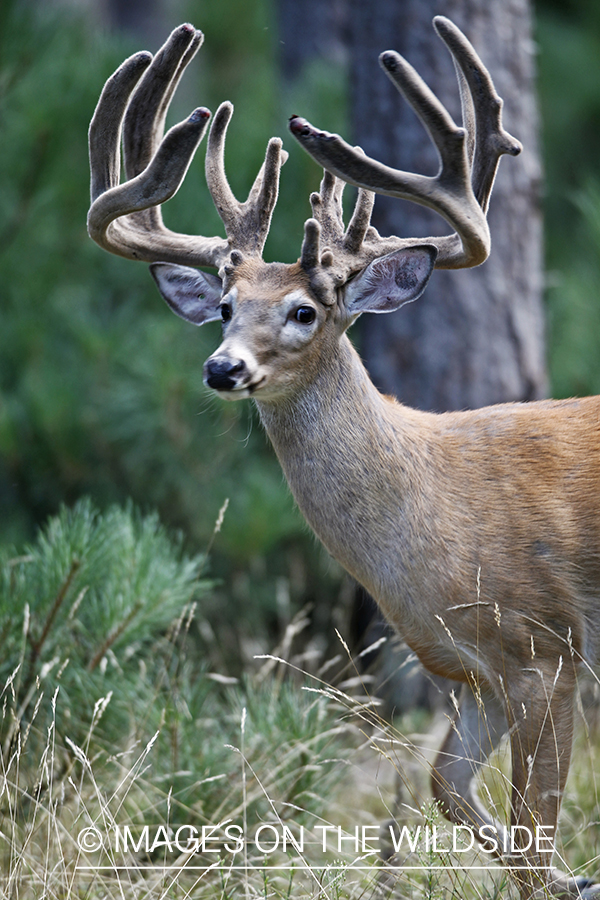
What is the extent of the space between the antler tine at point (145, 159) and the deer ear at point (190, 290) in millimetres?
54

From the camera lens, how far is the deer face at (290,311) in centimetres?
306

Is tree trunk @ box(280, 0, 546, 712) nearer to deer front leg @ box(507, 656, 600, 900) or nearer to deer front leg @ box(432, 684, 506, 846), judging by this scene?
deer front leg @ box(432, 684, 506, 846)

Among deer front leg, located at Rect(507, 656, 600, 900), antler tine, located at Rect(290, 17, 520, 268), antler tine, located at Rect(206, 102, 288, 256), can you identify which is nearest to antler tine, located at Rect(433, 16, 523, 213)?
antler tine, located at Rect(290, 17, 520, 268)

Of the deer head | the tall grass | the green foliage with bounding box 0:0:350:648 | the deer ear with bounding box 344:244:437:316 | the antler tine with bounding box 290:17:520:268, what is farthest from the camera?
the green foliage with bounding box 0:0:350:648

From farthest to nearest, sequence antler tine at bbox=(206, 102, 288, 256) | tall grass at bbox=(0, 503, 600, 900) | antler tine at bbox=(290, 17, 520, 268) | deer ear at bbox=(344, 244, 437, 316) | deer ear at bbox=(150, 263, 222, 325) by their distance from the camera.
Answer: deer ear at bbox=(150, 263, 222, 325) → tall grass at bbox=(0, 503, 600, 900) → antler tine at bbox=(206, 102, 288, 256) → deer ear at bbox=(344, 244, 437, 316) → antler tine at bbox=(290, 17, 520, 268)

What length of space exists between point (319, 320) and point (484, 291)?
208 cm

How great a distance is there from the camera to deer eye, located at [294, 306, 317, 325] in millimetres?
3143

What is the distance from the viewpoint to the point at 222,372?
288 centimetres

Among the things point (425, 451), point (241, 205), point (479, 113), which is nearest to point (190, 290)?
point (241, 205)

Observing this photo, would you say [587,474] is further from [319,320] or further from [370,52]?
Answer: [370,52]

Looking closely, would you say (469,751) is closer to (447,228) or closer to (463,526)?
(463,526)

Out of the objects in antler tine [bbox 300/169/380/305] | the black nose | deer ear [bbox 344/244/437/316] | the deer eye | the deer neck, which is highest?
antler tine [bbox 300/169/380/305]

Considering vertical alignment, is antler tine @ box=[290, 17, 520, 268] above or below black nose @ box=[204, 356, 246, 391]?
above

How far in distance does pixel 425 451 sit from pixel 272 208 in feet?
3.15
